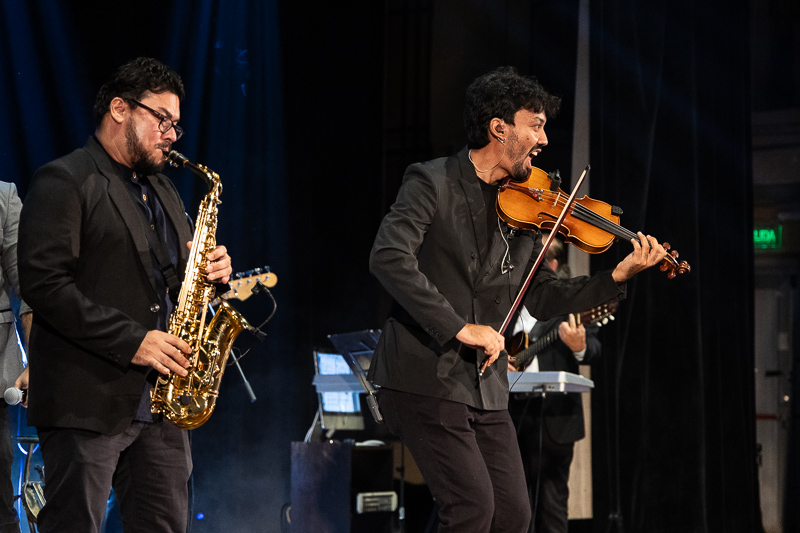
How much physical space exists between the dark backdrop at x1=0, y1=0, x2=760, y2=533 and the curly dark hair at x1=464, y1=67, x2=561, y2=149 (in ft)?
7.88

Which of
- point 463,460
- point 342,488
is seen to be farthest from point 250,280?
point 463,460

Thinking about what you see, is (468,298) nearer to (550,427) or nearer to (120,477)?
(120,477)

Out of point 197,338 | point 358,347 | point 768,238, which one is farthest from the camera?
point 768,238

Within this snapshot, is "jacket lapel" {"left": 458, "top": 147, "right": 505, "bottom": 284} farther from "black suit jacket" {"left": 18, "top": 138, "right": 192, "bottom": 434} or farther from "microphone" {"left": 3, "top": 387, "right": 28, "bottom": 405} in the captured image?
"microphone" {"left": 3, "top": 387, "right": 28, "bottom": 405}

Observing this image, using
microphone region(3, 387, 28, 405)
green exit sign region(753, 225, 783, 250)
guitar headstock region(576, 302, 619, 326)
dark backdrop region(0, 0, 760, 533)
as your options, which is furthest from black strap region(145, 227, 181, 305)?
green exit sign region(753, 225, 783, 250)

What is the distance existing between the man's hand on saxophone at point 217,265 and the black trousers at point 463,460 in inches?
23.6

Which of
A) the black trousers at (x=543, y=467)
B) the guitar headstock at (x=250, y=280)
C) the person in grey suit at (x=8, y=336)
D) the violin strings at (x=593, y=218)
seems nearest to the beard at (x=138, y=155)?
the person in grey suit at (x=8, y=336)

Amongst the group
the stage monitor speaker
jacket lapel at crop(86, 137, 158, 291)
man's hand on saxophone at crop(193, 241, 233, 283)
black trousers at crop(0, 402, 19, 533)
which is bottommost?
the stage monitor speaker

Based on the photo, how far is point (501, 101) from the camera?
8.86 feet

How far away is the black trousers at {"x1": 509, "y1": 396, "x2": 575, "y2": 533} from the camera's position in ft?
15.4

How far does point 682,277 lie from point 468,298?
3.55 m

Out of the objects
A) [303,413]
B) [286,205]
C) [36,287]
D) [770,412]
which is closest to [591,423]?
[303,413]

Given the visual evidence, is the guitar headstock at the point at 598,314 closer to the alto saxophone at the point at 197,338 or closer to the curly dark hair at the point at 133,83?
the alto saxophone at the point at 197,338

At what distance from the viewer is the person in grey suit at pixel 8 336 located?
2.65 metres
